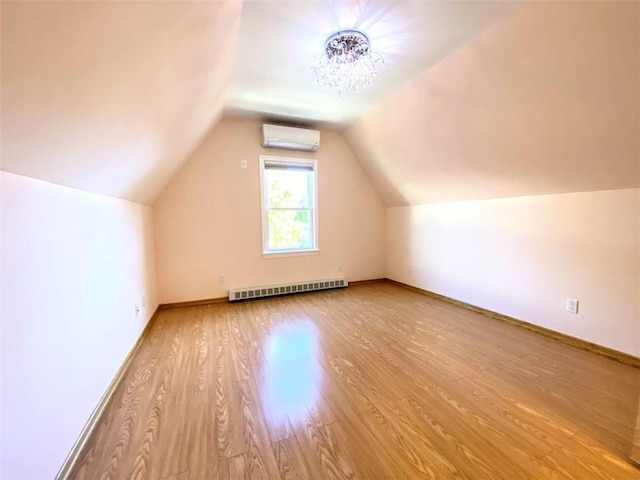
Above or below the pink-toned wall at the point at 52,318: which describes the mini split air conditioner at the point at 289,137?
above

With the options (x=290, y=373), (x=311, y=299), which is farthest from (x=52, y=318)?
(x=311, y=299)

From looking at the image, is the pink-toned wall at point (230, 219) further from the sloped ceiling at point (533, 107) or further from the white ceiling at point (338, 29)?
the sloped ceiling at point (533, 107)

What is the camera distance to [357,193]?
15.2 ft

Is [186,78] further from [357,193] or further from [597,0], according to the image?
[357,193]

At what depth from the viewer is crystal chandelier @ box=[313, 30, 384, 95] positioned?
6.61ft

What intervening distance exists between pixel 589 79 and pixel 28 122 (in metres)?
2.84

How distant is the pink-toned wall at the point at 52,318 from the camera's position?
99cm

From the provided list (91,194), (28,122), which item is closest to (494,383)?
(28,122)

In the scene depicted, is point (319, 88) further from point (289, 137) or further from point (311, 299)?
point (311, 299)

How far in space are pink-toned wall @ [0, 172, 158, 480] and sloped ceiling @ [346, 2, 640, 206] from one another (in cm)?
276

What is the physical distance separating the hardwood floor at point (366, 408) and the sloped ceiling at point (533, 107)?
5.06 feet

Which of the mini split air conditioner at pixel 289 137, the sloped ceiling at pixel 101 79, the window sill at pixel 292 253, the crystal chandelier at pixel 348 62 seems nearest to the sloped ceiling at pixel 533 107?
the crystal chandelier at pixel 348 62

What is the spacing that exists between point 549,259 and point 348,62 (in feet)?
8.43

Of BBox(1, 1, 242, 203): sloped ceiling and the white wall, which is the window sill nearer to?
the white wall
